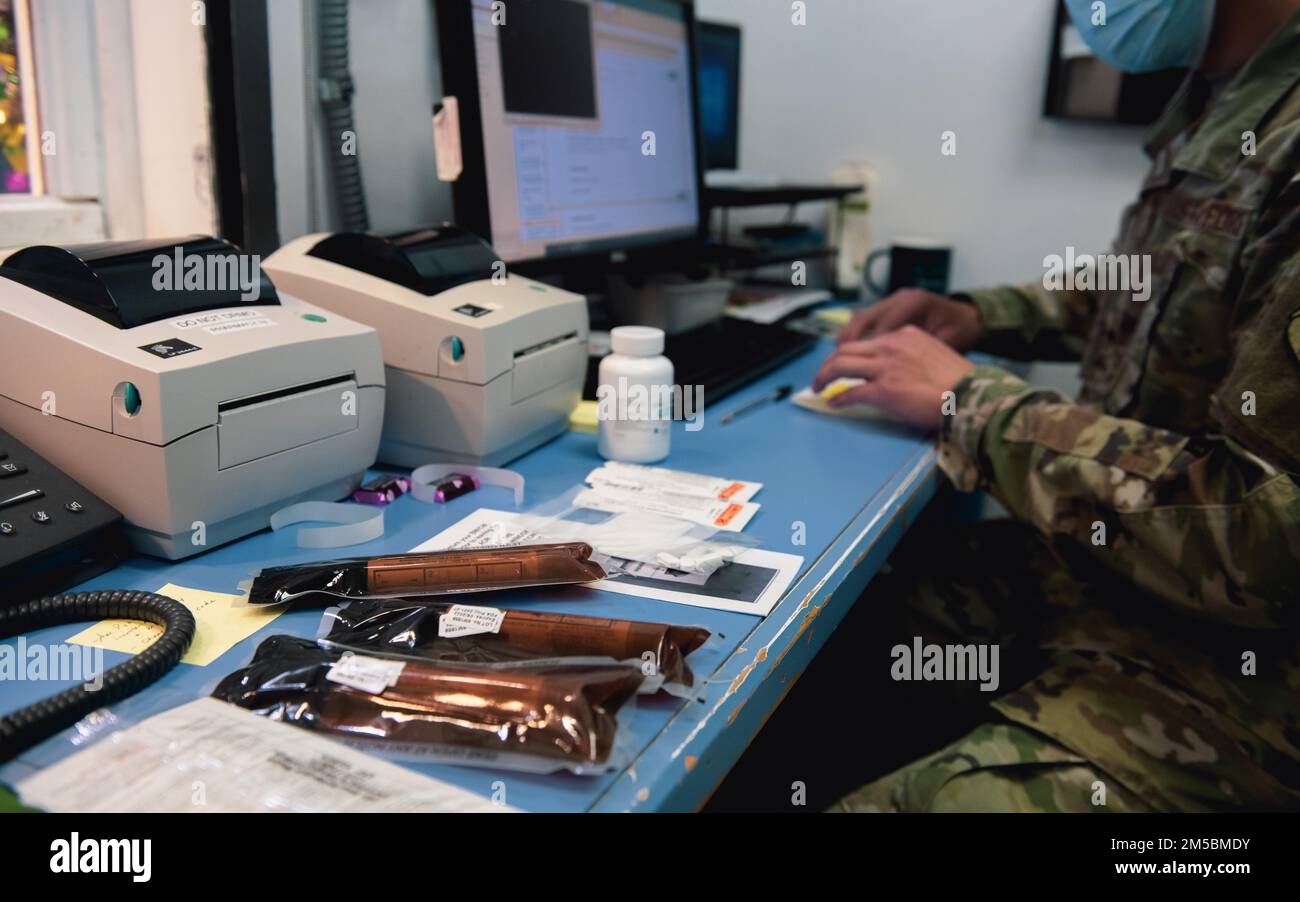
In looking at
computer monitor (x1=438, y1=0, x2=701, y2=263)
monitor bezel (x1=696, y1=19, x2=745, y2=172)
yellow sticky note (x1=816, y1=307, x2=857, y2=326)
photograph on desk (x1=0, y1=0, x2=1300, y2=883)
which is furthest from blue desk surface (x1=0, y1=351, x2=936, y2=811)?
monitor bezel (x1=696, y1=19, x2=745, y2=172)

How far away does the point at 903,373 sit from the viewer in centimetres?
111

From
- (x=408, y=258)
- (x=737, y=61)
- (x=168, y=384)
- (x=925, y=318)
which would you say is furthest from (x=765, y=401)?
(x=737, y=61)

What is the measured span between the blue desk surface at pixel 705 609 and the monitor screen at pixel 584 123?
310mm

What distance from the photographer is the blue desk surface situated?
18.5 inches

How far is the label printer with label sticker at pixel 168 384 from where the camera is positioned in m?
0.63

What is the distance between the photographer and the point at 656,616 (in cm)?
63

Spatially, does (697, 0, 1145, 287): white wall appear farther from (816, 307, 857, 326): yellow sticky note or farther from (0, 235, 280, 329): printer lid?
(0, 235, 280, 329): printer lid

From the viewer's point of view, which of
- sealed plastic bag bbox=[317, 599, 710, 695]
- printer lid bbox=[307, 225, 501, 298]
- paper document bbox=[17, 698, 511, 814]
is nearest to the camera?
paper document bbox=[17, 698, 511, 814]

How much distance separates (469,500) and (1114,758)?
1.97ft

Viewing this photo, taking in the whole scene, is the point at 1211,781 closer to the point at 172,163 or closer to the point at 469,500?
the point at 469,500

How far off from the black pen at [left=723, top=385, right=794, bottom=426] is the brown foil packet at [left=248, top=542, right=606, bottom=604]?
19.6 inches

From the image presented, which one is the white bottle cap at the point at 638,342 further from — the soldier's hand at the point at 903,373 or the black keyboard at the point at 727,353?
the soldier's hand at the point at 903,373

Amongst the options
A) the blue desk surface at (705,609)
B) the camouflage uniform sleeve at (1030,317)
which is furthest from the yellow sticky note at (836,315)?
the blue desk surface at (705,609)
